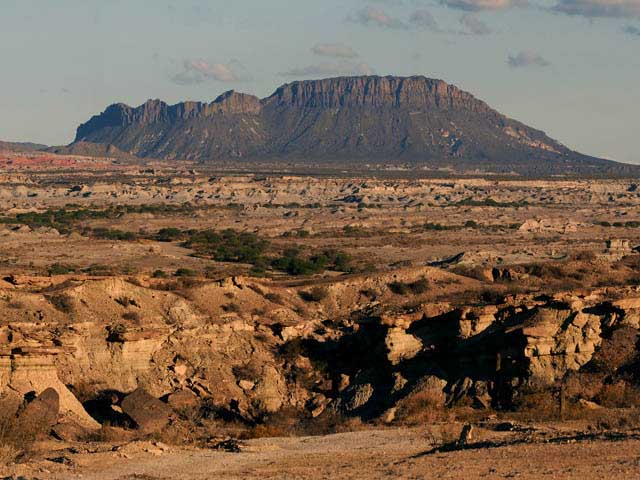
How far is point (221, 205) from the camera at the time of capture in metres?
123

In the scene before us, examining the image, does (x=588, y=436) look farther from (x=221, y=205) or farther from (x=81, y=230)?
(x=221, y=205)

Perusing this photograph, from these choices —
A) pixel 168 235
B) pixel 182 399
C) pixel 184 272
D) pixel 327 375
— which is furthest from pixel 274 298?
pixel 168 235

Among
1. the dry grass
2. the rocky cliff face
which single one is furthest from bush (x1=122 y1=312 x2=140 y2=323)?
the dry grass

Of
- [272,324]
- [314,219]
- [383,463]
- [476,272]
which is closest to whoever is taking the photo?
[383,463]

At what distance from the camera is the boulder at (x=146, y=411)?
24609mm

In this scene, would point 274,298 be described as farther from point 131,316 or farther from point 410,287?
point 131,316

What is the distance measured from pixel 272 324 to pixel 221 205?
90951 mm

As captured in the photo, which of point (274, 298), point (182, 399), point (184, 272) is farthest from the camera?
point (184, 272)

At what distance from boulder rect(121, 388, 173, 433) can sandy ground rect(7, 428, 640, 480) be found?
3.89 metres

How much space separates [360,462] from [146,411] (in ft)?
23.5

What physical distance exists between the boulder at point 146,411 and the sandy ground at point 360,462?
3.89 meters

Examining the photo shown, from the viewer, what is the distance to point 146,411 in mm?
25141

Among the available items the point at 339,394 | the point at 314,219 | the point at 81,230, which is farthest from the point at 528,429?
the point at 314,219

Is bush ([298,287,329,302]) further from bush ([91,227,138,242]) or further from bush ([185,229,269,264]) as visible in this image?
bush ([91,227,138,242])
